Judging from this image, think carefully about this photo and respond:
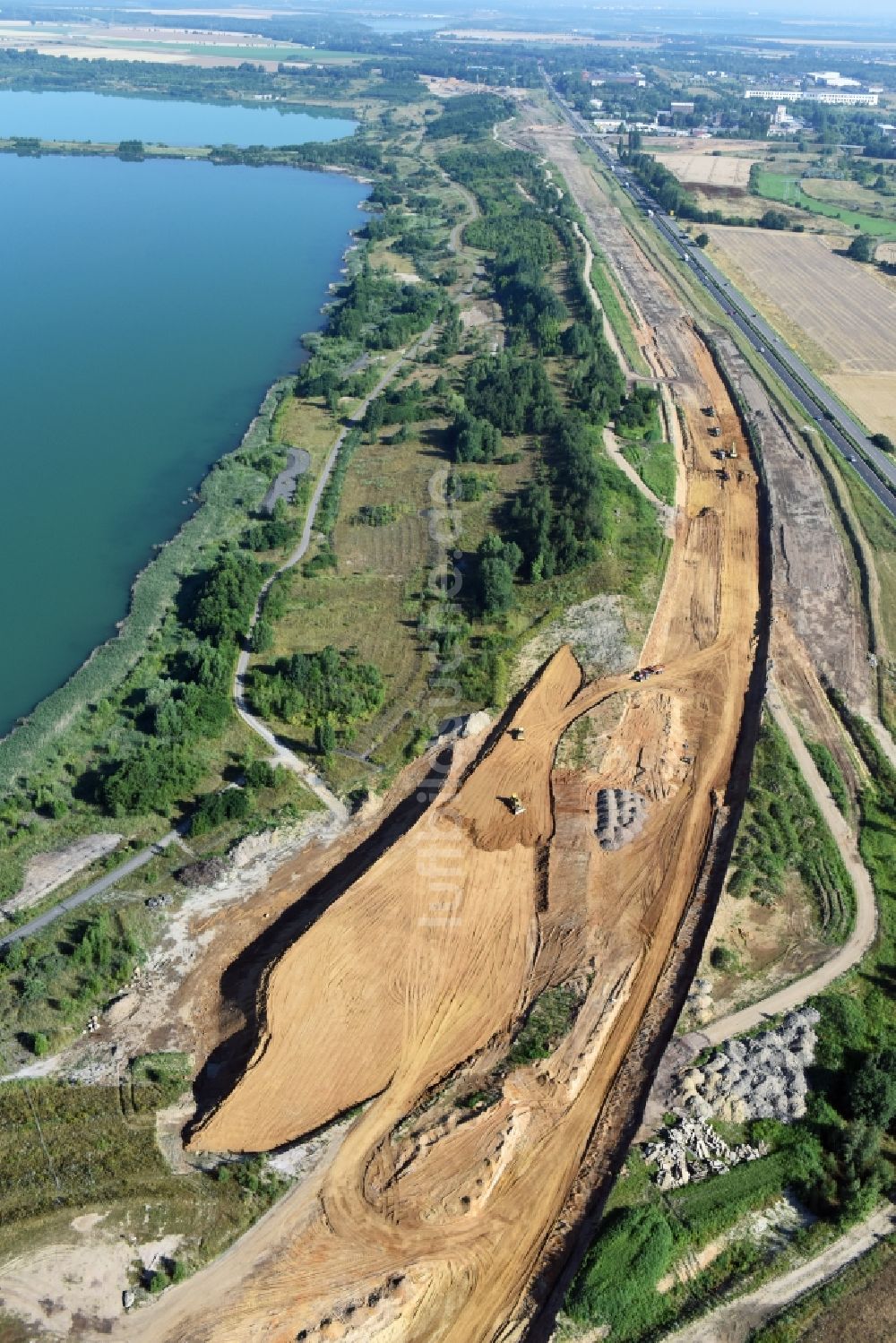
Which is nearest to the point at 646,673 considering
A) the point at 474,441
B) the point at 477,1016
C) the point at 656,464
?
the point at 477,1016

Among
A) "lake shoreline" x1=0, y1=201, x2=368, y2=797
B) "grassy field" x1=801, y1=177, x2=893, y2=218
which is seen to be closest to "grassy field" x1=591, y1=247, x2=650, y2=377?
"lake shoreline" x1=0, y1=201, x2=368, y2=797

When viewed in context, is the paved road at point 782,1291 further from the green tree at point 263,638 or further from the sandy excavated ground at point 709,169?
the sandy excavated ground at point 709,169

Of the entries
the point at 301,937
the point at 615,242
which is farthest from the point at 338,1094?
the point at 615,242

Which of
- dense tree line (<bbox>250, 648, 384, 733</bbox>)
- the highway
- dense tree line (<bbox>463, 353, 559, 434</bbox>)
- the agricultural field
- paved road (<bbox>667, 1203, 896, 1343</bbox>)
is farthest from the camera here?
the agricultural field

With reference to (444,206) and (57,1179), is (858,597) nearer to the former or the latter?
(57,1179)

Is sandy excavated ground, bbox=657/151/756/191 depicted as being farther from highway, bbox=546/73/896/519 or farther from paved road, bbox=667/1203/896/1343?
paved road, bbox=667/1203/896/1343
